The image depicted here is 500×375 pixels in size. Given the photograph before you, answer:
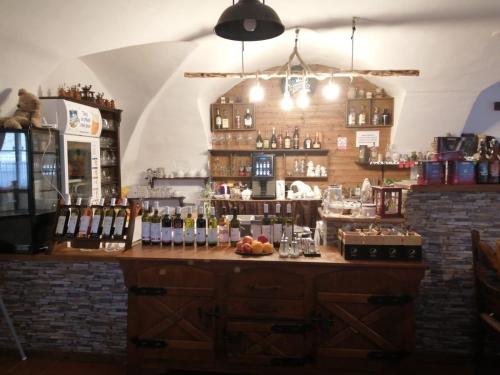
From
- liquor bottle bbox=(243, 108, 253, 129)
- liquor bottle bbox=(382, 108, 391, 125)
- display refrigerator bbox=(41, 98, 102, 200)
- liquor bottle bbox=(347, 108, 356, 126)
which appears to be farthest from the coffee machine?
display refrigerator bbox=(41, 98, 102, 200)

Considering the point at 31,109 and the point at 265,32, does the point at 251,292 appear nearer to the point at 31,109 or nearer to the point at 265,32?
the point at 265,32

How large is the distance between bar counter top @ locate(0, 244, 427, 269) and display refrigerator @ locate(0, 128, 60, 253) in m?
0.17

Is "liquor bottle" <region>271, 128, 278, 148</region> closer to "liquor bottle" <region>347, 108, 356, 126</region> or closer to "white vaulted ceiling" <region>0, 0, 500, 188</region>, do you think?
"white vaulted ceiling" <region>0, 0, 500, 188</region>

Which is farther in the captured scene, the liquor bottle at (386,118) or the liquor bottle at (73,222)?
the liquor bottle at (386,118)

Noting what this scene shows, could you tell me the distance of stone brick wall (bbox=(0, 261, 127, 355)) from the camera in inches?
123

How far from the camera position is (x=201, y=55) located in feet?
18.0

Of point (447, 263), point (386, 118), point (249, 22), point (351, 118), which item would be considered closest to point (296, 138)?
point (351, 118)

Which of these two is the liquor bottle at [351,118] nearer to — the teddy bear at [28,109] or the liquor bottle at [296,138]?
the liquor bottle at [296,138]

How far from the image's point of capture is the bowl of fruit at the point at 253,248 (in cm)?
284

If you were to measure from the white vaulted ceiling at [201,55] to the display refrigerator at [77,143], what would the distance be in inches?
15.7

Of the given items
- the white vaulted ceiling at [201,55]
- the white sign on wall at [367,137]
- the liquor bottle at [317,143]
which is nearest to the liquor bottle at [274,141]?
the liquor bottle at [317,143]

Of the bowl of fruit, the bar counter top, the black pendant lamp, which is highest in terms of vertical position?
the black pendant lamp

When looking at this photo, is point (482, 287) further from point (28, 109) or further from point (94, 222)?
point (28, 109)

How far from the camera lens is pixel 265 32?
249 cm
